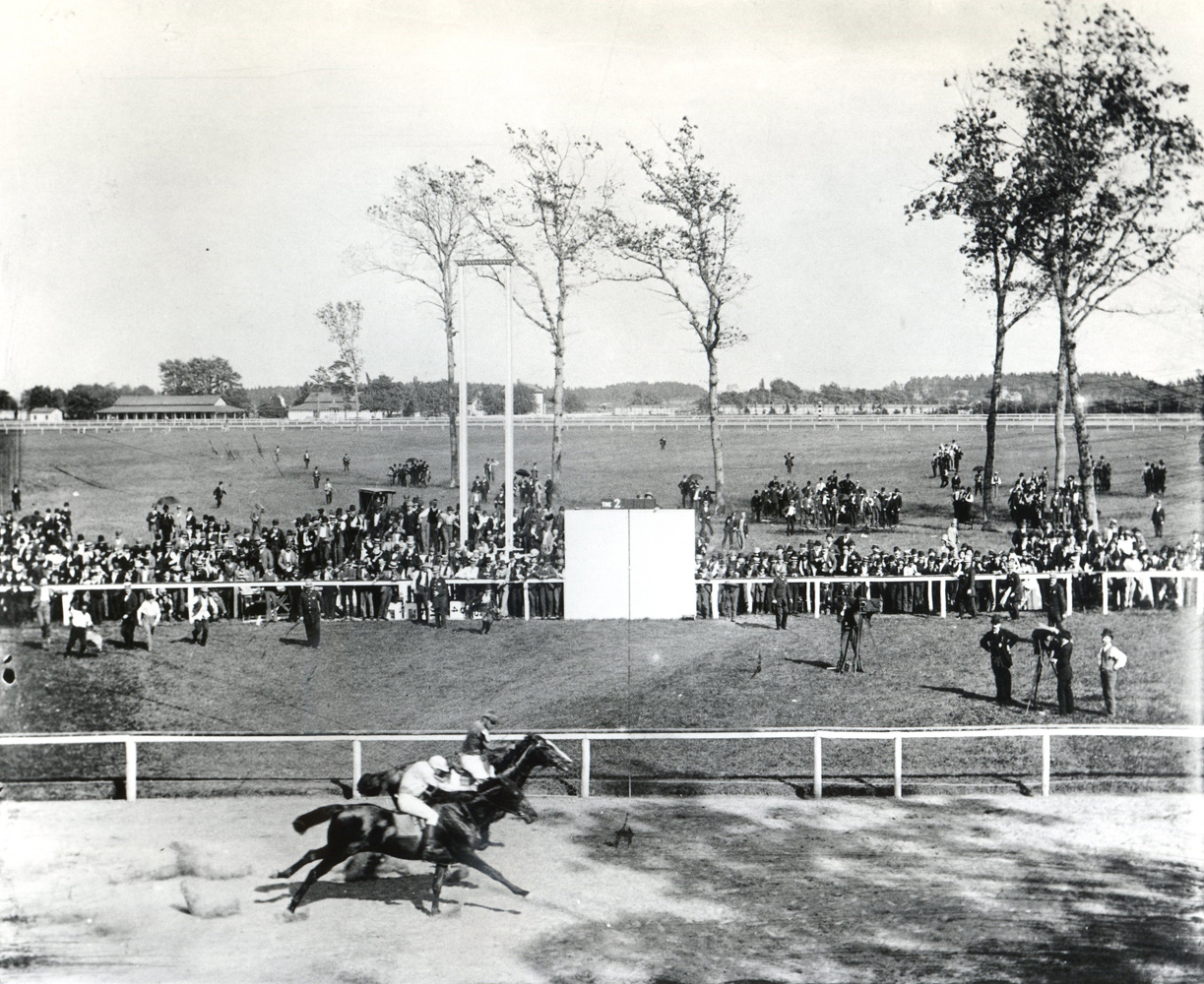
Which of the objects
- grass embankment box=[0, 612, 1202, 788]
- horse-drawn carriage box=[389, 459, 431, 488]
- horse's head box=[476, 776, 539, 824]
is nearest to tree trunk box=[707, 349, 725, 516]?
grass embankment box=[0, 612, 1202, 788]

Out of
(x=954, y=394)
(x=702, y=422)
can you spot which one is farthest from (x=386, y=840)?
(x=954, y=394)

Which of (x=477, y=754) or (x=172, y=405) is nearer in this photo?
(x=477, y=754)

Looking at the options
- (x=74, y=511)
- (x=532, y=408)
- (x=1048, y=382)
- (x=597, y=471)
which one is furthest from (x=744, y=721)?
(x=74, y=511)

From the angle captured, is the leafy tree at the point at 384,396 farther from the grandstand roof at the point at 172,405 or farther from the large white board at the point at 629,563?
the large white board at the point at 629,563

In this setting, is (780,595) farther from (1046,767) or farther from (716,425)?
(1046,767)

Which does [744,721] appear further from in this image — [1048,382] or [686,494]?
[1048,382]

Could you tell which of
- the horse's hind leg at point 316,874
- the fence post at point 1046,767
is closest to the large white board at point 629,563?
the fence post at point 1046,767
